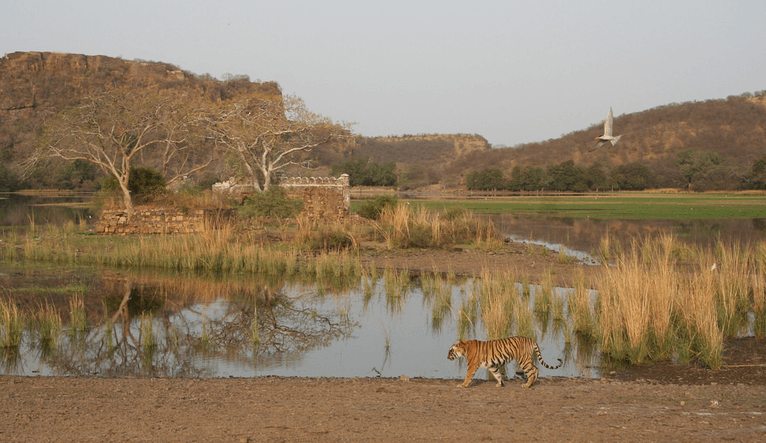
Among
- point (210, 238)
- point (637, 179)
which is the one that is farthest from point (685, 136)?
point (210, 238)

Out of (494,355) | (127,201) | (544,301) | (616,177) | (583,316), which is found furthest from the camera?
(616,177)

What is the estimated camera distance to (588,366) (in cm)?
822

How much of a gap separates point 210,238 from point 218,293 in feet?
15.4

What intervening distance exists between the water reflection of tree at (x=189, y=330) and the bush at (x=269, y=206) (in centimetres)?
1446

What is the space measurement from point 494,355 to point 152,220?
20.5 meters

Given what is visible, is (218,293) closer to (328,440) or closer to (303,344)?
(303,344)

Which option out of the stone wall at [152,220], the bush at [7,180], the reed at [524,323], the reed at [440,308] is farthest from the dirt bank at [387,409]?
→ the bush at [7,180]

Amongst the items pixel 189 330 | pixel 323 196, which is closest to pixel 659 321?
pixel 189 330

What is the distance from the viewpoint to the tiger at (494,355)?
268 inches

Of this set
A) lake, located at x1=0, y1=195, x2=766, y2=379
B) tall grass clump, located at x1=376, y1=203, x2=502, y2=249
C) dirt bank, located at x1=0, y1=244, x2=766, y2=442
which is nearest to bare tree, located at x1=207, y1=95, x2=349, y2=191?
tall grass clump, located at x1=376, y1=203, x2=502, y2=249

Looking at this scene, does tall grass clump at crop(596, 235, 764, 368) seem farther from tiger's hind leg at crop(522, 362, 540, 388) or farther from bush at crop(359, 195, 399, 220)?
bush at crop(359, 195, 399, 220)

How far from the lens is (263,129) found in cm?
3241

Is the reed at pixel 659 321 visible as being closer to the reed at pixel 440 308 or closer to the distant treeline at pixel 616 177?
the reed at pixel 440 308

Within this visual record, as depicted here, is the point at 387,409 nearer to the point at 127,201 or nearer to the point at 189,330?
the point at 189,330
